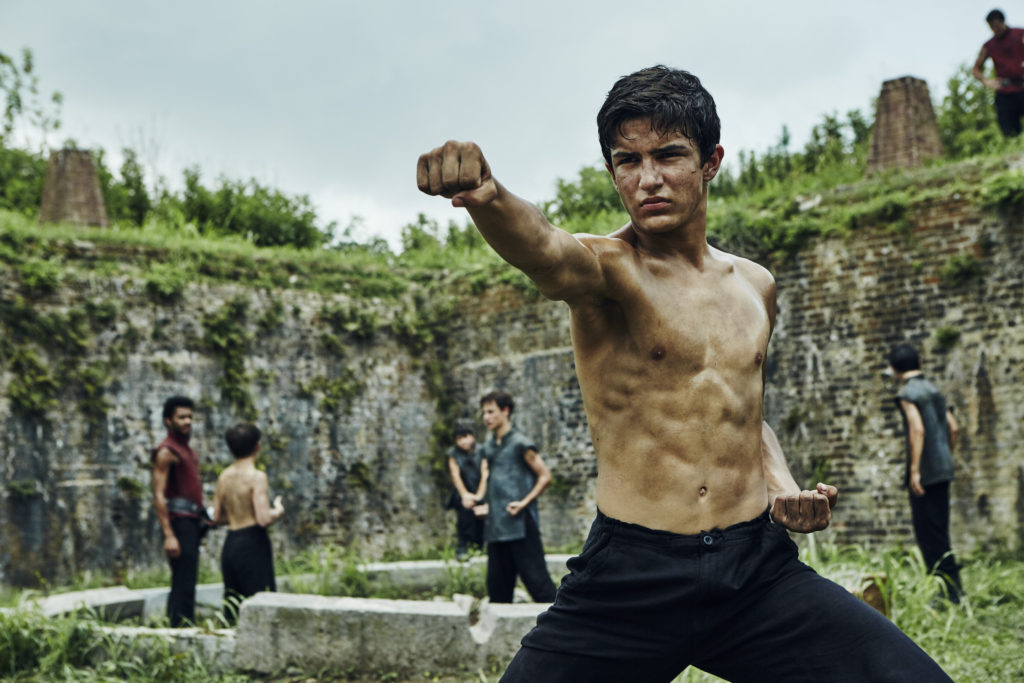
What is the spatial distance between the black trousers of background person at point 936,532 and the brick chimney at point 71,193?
10.7 metres

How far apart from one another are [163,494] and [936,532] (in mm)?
5399

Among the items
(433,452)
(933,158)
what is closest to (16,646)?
(433,452)

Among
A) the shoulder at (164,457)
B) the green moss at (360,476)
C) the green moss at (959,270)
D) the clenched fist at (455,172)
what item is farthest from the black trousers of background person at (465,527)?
the clenched fist at (455,172)

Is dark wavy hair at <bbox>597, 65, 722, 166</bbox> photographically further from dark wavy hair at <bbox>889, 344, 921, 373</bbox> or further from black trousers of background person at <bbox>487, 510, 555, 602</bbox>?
dark wavy hair at <bbox>889, 344, 921, 373</bbox>

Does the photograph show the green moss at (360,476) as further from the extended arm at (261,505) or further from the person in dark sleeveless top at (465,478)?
the extended arm at (261,505)

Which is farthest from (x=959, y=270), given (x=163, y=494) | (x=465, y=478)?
(x=163, y=494)

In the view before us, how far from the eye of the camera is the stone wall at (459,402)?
10.2m

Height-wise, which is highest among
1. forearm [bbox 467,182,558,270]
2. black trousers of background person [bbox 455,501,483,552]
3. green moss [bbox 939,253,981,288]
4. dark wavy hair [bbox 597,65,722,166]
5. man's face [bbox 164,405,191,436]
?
green moss [bbox 939,253,981,288]

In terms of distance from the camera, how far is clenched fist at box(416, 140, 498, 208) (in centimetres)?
204

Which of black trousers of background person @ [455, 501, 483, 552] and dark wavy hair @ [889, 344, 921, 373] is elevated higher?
dark wavy hair @ [889, 344, 921, 373]

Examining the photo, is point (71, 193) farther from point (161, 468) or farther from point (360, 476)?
point (161, 468)

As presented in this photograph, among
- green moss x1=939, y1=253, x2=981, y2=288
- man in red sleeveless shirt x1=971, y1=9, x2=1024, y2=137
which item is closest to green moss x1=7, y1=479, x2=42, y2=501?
green moss x1=939, y1=253, x2=981, y2=288

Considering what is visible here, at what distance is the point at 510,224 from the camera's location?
2.16 m

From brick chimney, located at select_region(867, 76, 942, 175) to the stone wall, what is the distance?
1.57 m
